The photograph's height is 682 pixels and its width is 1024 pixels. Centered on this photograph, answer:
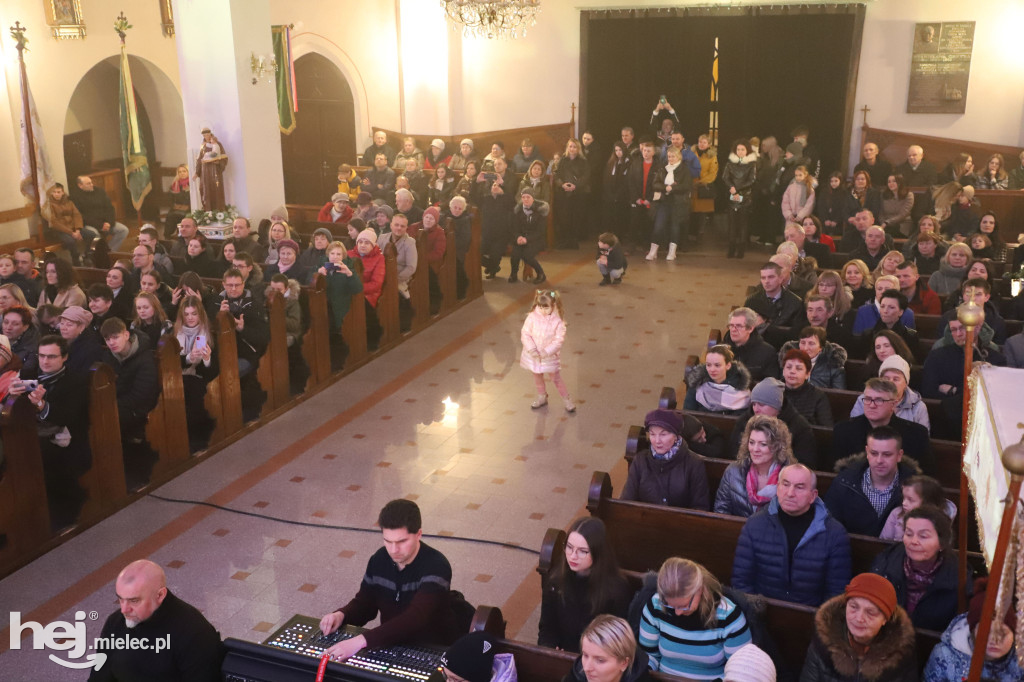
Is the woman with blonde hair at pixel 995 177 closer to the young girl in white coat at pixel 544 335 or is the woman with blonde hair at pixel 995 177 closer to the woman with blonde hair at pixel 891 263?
the woman with blonde hair at pixel 891 263

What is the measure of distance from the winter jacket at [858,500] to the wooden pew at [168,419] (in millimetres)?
4230

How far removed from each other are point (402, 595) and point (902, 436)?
2.82 metres

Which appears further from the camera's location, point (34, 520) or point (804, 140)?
point (804, 140)

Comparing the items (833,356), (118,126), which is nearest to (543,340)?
(833,356)

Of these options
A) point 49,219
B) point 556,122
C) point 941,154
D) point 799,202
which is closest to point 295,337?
point 49,219

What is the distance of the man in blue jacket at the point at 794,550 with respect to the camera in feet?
13.4

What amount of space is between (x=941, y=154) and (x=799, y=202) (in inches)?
107

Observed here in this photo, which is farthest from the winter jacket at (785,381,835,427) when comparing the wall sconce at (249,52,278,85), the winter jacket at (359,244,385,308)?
the wall sconce at (249,52,278,85)

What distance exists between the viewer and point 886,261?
25.5 feet

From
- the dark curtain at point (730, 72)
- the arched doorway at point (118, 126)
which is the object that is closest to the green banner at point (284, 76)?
the arched doorway at point (118, 126)

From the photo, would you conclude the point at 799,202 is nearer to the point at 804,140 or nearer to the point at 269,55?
the point at 804,140

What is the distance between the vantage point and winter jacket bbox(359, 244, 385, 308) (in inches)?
361

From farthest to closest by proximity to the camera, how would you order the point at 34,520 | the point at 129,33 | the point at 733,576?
the point at 129,33, the point at 34,520, the point at 733,576

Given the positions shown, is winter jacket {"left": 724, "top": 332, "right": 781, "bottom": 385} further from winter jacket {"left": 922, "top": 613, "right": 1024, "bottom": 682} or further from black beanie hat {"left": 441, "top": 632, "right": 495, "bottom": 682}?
black beanie hat {"left": 441, "top": 632, "right": 495, "bottom": 682}
